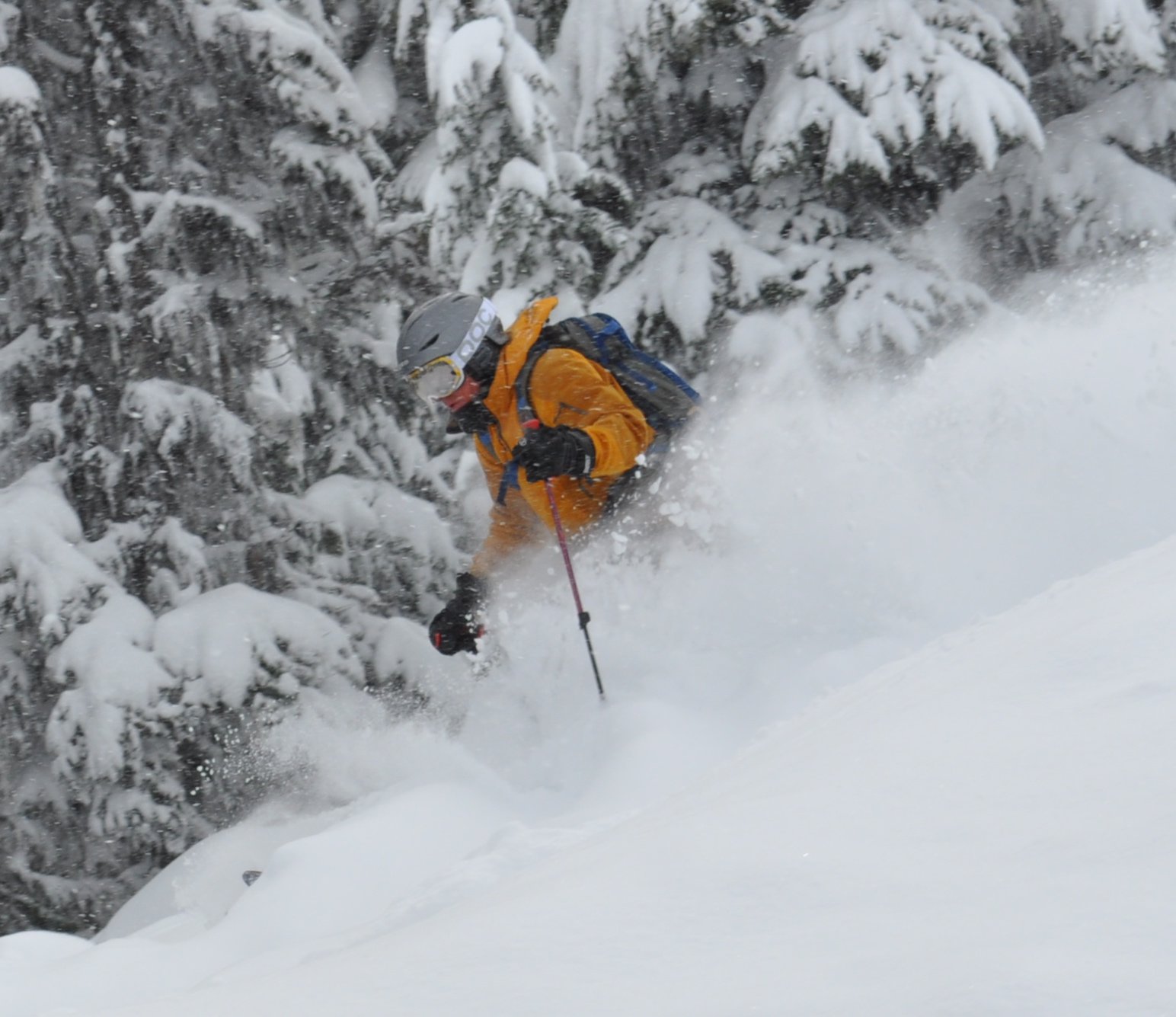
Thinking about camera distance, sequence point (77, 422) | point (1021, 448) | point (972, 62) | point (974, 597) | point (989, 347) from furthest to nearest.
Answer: point (77, 422) < point (972, 62) < point (989, 347) < point (1021, 448) < point (974, 597)

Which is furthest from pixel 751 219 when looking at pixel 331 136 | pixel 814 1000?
pixel 814 1000

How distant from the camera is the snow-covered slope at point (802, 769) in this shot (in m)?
1.62

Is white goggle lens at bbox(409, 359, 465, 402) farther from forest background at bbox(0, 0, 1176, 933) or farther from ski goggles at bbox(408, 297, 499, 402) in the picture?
forest background at bbox(0, 0, 1176, 933)

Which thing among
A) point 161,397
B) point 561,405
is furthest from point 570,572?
point 161,397

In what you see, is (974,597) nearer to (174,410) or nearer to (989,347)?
(989,347)

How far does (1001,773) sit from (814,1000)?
2.11 ft

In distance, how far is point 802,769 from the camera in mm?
2420

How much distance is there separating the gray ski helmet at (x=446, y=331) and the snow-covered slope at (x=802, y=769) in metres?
1.52

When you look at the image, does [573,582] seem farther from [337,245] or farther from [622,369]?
[337,245]

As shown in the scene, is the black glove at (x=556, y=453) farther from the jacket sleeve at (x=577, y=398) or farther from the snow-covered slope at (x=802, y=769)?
the snow-covered slope at (x=802, y=769)

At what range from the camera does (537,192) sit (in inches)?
287

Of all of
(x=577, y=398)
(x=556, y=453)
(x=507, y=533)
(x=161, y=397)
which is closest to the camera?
(x=556, y=453)

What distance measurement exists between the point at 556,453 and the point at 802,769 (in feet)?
9.24

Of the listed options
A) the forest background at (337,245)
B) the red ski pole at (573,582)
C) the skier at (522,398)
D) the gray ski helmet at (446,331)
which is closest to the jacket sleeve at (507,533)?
the skier at (522,398)
